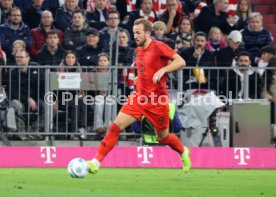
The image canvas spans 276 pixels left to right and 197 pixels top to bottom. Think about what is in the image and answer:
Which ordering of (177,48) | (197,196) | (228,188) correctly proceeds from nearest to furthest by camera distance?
(197,196)
(228,188)
(177,48)

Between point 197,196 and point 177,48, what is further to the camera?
point 177,48

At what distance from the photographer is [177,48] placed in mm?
22250

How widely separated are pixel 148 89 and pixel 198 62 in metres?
6.63

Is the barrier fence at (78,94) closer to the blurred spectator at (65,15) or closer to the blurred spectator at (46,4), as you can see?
the blurred spectator at (65,15)

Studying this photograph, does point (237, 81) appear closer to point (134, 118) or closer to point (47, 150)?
point (47, 150)

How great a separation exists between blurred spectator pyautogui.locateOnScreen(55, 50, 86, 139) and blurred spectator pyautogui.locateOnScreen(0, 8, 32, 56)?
125cm

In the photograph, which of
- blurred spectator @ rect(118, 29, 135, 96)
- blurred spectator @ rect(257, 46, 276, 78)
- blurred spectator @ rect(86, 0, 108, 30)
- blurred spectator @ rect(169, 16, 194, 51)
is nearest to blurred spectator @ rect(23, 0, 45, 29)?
blurred spectator @ rect(86, 0, 108, 30)

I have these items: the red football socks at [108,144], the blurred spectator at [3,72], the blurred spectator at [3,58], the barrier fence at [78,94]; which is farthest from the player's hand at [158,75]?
the blurred spectator at [3,58]

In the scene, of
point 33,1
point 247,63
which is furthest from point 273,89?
point 33,1

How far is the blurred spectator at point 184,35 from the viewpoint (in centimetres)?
2252

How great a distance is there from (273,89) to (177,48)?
2.35m

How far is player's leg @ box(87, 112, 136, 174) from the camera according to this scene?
14.1 metres

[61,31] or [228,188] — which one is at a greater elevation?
[61,31]

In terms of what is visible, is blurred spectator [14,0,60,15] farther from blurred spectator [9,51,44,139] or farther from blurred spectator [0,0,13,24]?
blurred spectator [9,51,44,139]
